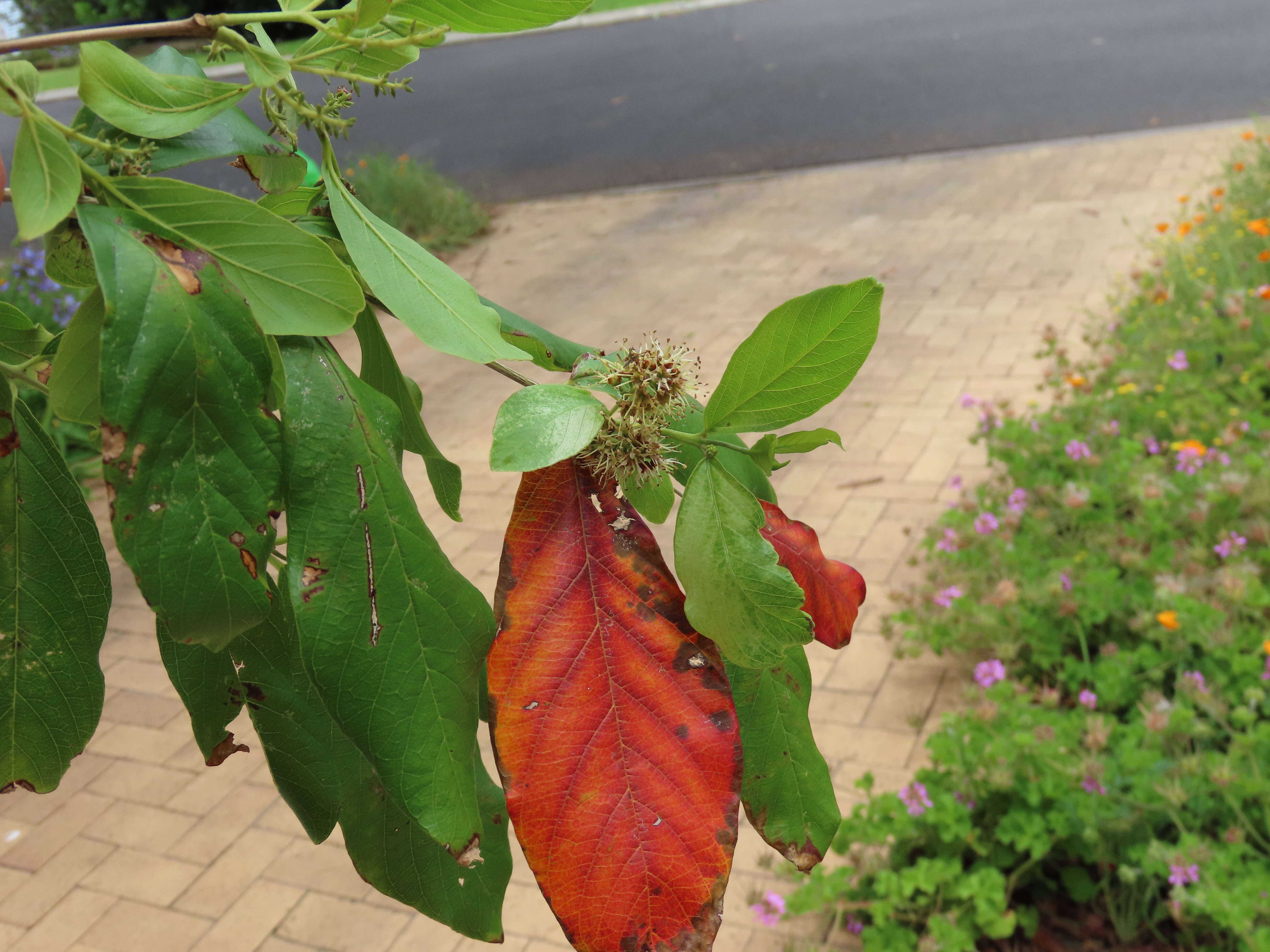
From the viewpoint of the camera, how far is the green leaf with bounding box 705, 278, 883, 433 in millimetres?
569

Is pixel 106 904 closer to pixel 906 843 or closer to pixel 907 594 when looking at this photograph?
pixel 906 843

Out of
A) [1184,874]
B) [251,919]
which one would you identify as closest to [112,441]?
[1184,874]

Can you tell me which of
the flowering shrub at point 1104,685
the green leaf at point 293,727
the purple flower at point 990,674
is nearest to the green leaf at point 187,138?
the green leaf at point 293,727

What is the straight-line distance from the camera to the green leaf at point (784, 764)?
0.62 m

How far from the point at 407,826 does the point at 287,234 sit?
15.1 inches

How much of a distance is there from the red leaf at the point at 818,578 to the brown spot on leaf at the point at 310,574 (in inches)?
9.7

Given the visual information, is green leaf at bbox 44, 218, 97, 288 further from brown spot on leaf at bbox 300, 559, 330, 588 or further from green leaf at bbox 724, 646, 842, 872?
green leaf at bbox 724, 646, 842, 872

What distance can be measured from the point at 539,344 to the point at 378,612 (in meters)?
0.24

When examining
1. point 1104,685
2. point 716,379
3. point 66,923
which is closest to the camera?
point 1104,685

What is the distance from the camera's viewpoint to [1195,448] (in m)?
3.17

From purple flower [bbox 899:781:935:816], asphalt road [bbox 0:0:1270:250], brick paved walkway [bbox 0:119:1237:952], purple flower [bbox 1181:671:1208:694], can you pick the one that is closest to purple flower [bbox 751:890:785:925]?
brick paved walkway [bbox 0:119:1237:952]

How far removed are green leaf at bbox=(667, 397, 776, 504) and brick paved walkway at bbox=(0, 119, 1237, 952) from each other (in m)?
0.45

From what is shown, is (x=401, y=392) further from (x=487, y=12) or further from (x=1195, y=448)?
(x=1195, y=448)

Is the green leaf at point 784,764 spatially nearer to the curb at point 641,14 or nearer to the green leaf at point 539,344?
the green leaf at point 539,344
